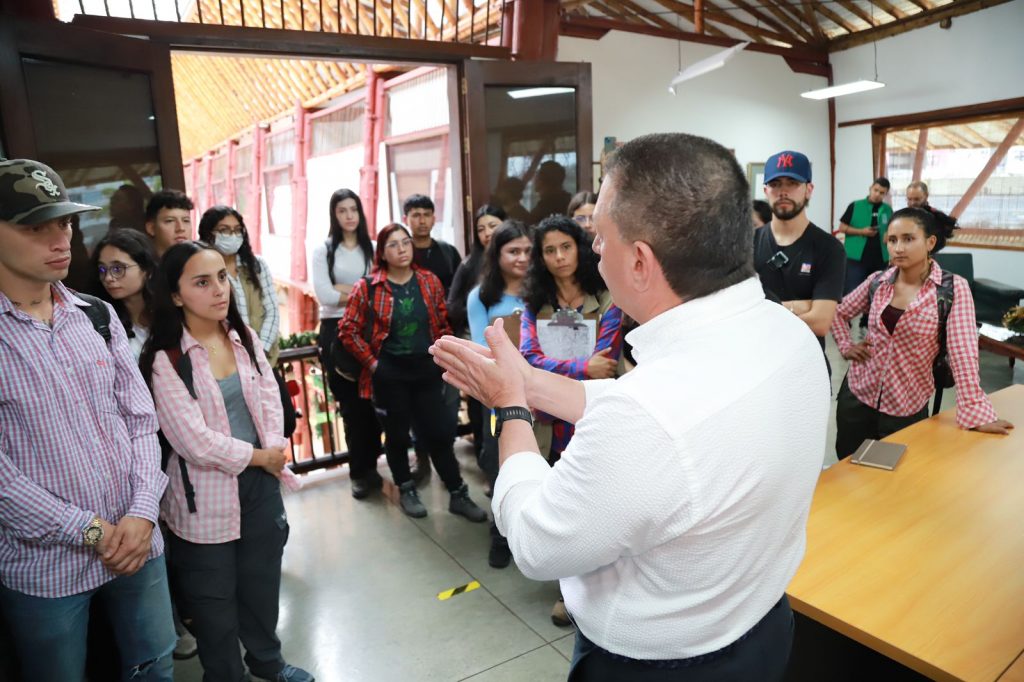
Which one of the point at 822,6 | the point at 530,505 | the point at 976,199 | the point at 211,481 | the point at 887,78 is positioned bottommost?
the point at 211,481

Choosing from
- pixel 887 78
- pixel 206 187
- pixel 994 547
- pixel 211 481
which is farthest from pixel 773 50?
pixel 206 187

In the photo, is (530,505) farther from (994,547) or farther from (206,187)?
(206,187)

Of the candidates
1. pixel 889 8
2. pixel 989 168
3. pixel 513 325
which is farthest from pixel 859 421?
pixel 889 8

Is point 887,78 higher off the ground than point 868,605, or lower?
higher

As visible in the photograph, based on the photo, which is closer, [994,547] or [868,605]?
[868,605]

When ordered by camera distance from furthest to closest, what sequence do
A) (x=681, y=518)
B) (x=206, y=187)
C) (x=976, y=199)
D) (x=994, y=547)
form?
(x=206, y=187)
(x=976, y=199)
(x=994, y=547)
(x=681, y=518)

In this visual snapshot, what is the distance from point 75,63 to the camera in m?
3.07

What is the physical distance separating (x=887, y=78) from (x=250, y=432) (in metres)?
9.78

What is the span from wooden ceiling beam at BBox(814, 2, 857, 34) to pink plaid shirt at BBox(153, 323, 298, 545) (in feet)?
30.9

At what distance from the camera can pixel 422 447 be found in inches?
162

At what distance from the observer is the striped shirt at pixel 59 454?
1.53m

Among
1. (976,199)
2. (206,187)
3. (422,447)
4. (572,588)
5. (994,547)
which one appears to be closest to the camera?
(572,588)

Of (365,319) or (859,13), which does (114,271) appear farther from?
(859,13)

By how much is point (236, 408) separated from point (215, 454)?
20cm
